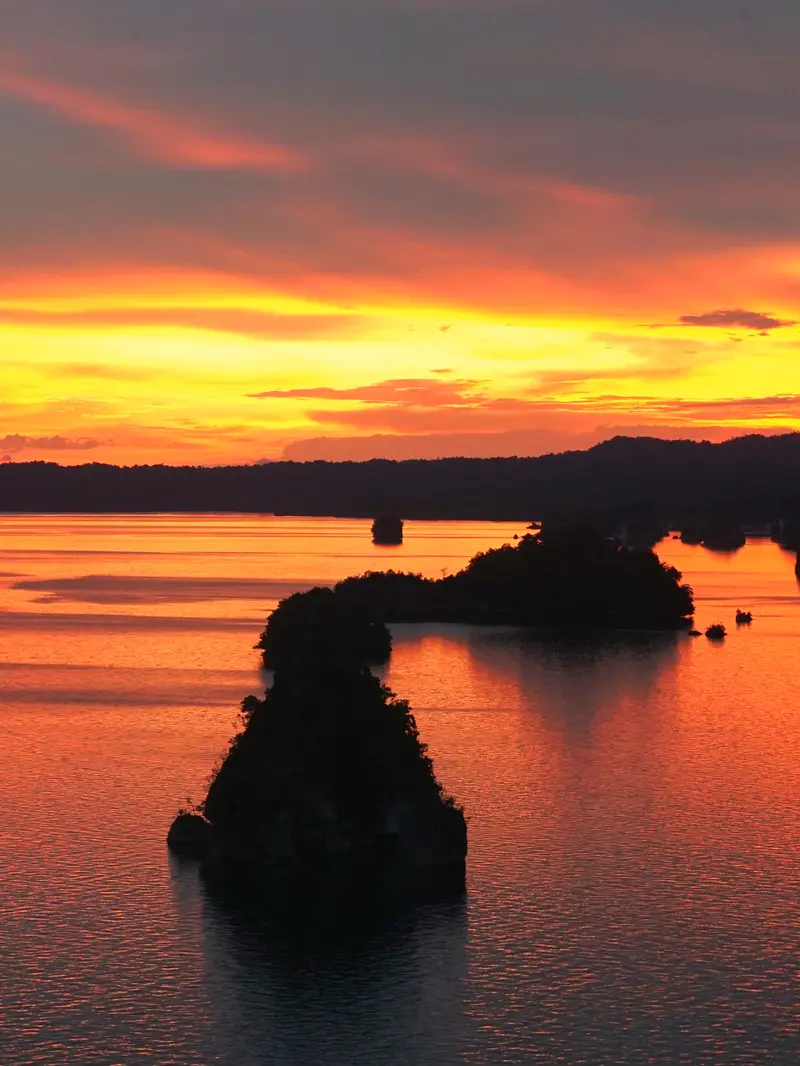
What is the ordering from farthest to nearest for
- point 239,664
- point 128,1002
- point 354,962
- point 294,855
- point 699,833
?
→ point 239,664
point 699,833
point 294,855
point 354,962
point 128,1002

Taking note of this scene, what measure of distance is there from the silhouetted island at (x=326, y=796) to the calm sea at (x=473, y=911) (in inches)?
95.2

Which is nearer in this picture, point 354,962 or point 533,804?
point 354,962

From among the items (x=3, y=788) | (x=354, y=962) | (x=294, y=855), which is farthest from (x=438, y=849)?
(x=3, y=788)

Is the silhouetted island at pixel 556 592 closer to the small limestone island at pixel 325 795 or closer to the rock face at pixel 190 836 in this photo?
the rock face at pixel 190 836

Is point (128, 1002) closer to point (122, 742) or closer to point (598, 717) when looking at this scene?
point (122, 742)

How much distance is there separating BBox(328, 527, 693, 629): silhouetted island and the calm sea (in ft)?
169

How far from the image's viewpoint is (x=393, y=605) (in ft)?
530

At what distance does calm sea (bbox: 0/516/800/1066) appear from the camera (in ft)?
148

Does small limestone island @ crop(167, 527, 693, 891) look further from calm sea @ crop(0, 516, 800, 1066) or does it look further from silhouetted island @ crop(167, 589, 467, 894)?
calm sea @ crop(0, 516, 800, 1066)

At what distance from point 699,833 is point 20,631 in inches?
3946

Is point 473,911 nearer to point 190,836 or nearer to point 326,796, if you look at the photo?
point 326,796

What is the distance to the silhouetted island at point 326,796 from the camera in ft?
200

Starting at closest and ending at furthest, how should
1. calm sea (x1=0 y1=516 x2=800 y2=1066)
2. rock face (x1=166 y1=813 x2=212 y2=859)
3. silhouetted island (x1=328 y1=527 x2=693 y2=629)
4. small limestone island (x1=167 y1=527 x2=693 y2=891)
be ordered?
calm sea (x1=0 y1=516 x2=800 y2=1066) < small limestone island (x1=167 y1=527 x2=693 y2=891) < rock face (x1=166 y1=813 x2=212 y2=859) < silhouetted island (x1=328 y1=527 x2=693 y2=629)

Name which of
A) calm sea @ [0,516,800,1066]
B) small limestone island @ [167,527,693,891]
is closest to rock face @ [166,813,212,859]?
small limestone island @ [167,527,693,891]
